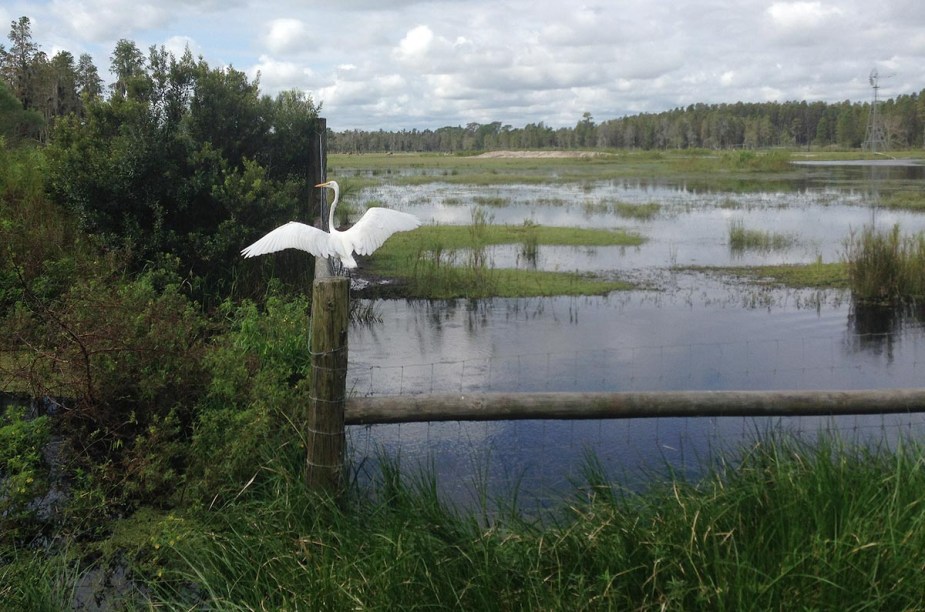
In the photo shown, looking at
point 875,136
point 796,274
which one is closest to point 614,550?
point 796,274

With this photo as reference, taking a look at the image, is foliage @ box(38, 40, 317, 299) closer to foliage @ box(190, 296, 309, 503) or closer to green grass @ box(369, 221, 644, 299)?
foliage @ box(190, 296, 309, 503)

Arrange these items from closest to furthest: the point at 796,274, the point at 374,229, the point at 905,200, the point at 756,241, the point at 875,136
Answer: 1. the point at 374,229
2. the point at 796,274
3. the point at 756,241
4. the point at 905,200
5. the point at 875,136

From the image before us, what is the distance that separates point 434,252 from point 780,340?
641 centimetres

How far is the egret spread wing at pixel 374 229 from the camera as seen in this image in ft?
19.5

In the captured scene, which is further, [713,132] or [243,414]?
[713,132]

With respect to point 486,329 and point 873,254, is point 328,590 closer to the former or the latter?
point 486,329

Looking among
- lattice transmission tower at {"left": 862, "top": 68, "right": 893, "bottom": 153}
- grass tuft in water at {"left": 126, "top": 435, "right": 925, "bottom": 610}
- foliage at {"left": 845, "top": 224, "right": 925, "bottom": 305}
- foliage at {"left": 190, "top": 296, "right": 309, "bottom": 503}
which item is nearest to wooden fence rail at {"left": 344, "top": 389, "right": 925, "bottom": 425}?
grass tuft in water at {"left": 126, "top": 435, "right": 925, "bottom": 610}

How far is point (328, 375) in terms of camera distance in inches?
155

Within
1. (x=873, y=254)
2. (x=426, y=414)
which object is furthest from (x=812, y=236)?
(x=426, y=414)

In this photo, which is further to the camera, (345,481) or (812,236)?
(812,236)

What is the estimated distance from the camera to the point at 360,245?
5.90 m

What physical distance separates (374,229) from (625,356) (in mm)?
4726

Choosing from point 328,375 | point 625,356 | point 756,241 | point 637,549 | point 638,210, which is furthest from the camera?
point 638,210

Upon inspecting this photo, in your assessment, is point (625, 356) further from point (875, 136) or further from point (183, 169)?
point (875, 136)
